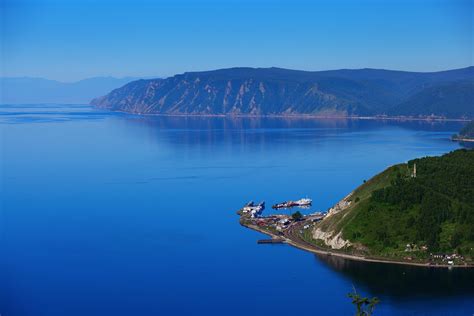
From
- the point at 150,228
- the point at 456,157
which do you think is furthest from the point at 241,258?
the point at 456,157

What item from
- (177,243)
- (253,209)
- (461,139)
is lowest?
(177,243)

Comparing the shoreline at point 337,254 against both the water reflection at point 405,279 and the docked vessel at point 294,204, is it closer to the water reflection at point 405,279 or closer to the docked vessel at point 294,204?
the water reflection at point 405,279

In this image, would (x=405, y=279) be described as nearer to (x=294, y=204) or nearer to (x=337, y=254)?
(x=337, y=254)

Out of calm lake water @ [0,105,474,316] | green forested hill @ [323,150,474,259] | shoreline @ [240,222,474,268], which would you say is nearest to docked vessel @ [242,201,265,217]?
calm lake water @ [0,105,474,316]

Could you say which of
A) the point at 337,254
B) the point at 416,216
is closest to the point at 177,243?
the point at 337,254

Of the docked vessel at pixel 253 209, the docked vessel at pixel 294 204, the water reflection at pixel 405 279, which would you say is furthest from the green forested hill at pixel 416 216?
the docked vessel at pixel 294 204

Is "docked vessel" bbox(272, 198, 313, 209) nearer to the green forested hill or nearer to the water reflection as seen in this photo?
the green forested hill

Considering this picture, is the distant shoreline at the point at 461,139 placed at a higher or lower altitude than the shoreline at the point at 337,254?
higher
